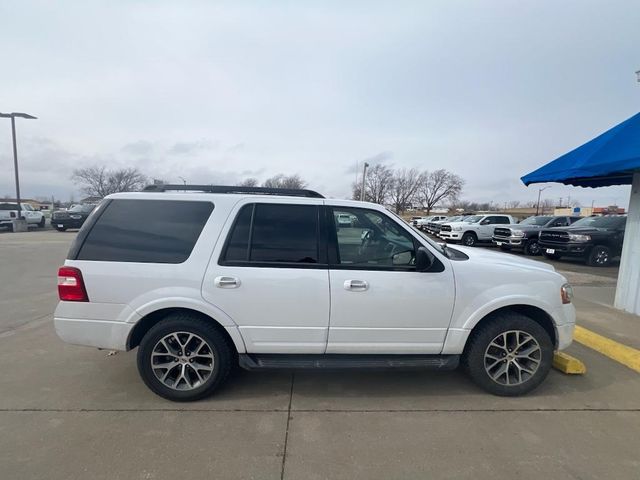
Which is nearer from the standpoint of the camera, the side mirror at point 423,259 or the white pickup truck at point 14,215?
the side mirror at point 423,259

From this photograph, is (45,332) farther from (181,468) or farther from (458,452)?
(458,452)

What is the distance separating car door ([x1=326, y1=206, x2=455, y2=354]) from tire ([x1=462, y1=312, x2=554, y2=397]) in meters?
0.38

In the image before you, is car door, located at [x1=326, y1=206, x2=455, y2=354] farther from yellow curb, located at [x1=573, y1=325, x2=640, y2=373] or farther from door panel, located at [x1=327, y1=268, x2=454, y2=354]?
yellow curb, located at [x1=573, y1=325, x2=640, y2=373]

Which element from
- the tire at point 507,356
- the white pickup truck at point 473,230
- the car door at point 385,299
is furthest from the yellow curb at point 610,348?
the white pickup truck at point 473,230

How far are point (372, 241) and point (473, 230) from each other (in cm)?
1773

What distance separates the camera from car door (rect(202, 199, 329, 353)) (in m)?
2.99

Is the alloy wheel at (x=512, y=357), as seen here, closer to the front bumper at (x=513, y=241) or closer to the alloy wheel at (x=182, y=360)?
the alloy wheel at (x=182, y=360)

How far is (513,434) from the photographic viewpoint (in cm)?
271

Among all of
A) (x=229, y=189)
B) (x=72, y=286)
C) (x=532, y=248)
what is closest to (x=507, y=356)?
(x=229, y=189)

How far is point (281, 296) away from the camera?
3.00 m

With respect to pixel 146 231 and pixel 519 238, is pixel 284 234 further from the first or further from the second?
pixel 519 238

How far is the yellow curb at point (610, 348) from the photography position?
390cm

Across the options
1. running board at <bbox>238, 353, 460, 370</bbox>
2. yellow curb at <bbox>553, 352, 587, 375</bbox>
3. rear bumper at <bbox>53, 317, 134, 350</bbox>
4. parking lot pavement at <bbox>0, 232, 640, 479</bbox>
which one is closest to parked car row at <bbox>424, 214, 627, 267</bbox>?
parking lot pavement at <bbox>0, 232, 640, 479</bbox>

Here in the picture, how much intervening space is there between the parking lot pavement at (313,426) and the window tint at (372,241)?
4.28ft
